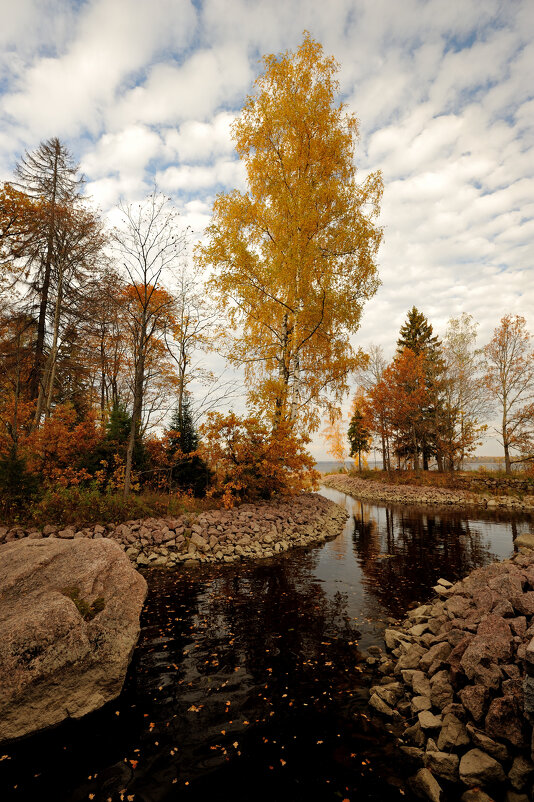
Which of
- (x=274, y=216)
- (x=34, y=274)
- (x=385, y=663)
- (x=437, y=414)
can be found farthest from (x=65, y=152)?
(x=437, y=414)

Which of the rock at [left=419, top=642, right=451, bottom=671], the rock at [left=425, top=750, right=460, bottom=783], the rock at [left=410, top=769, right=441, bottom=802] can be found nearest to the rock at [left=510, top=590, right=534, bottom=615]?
the rock at [left=419, top=642, right=451, bottom=671]

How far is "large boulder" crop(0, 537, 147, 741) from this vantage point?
3.70m

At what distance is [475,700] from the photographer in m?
3.54

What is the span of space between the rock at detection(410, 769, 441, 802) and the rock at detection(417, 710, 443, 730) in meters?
0.49

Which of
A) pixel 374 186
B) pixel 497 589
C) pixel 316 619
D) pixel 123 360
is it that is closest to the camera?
pixel 497 589

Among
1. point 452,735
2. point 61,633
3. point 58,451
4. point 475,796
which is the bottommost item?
point 475,796

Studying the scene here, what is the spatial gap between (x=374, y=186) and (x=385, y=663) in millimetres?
13739

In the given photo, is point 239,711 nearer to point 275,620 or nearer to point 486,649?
point 275,620

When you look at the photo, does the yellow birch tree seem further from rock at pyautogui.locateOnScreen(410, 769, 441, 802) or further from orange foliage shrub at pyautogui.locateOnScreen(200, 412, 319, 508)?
rock at pyautogui.locateOnScreen(410, 769, 441, 802)

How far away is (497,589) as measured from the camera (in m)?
5.30

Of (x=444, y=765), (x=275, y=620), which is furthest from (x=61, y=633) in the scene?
(x=444, y=765)

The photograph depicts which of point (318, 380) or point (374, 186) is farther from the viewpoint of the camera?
point (318, 380)

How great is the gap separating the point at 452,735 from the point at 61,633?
13.4 feet

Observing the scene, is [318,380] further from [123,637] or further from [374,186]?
[123,637]
